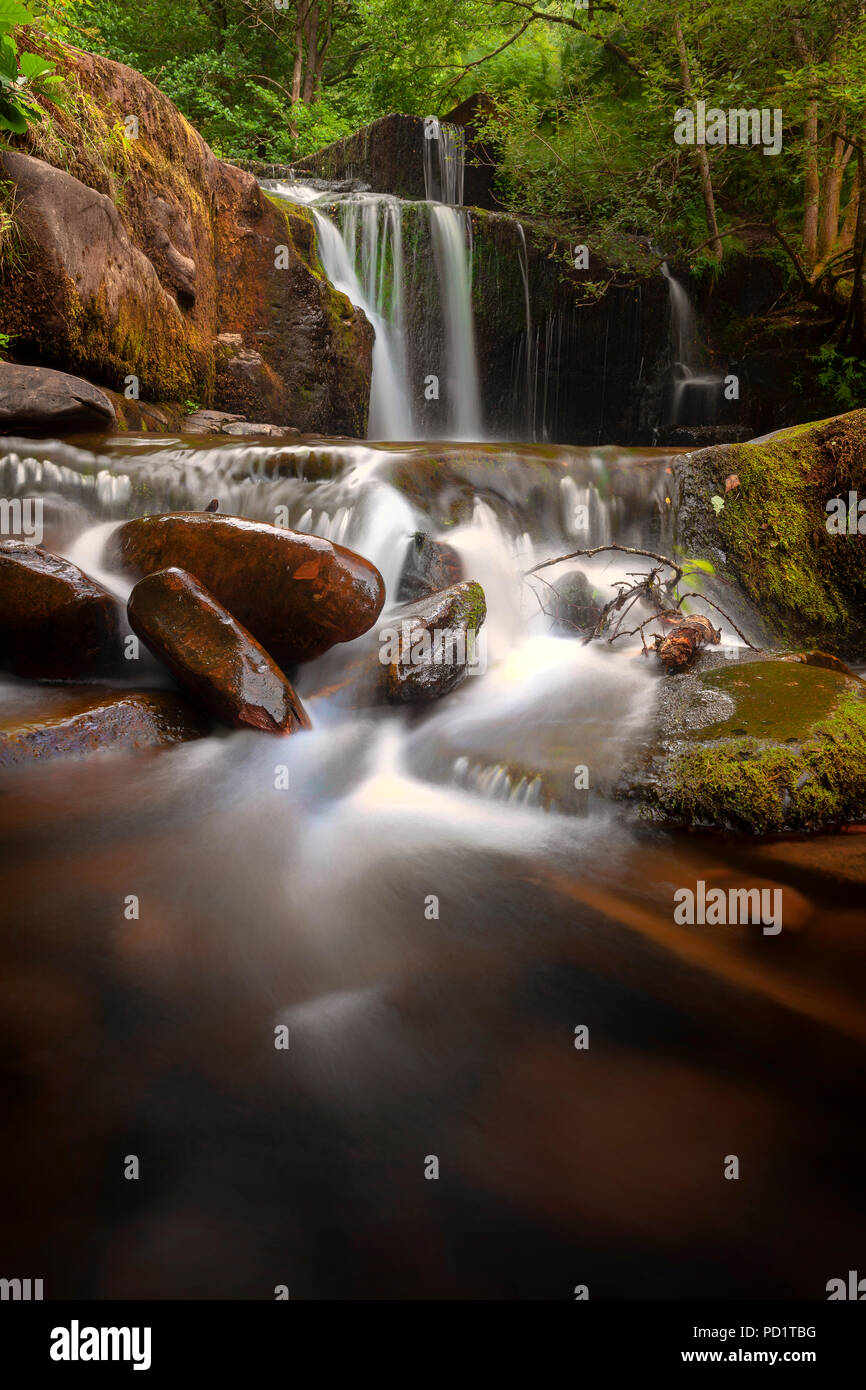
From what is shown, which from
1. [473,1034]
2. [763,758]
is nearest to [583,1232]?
[473,1034]

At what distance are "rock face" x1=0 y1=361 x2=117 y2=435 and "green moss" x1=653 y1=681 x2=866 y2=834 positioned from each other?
5629 millimetres

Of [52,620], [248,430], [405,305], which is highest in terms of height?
[405,305]

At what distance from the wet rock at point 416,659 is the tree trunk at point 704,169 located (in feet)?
32.3

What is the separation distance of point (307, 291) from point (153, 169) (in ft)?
7.62

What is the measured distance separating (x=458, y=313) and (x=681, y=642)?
33.0 ft

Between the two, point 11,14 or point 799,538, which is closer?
point 11,14

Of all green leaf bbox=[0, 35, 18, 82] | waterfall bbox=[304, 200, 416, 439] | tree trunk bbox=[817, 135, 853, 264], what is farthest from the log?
tree trunk bbox=[817, 135, 853, 264]

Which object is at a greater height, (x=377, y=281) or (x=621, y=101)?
(x=621, y=101)

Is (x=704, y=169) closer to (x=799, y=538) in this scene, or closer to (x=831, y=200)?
(x=831, y=200)

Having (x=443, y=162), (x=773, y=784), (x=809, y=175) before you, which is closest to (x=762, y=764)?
(x=773, y=784)

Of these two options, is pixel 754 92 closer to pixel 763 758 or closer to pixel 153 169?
pixel 153 169

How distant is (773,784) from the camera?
329 centimetres

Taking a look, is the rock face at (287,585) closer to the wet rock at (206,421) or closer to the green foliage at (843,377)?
the wet rock at (206,421)

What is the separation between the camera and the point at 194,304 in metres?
8.96
